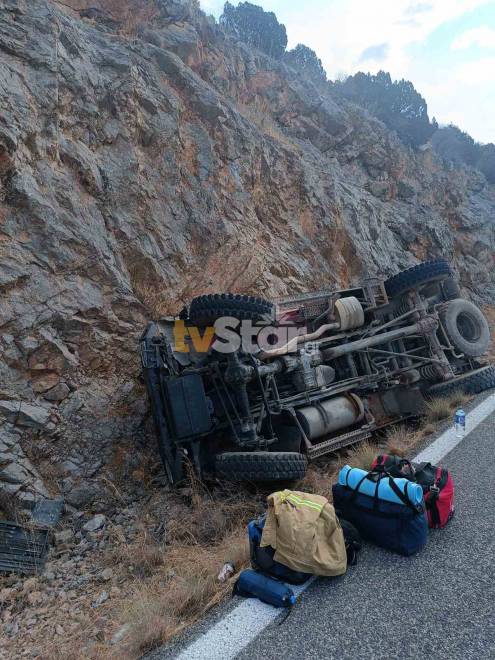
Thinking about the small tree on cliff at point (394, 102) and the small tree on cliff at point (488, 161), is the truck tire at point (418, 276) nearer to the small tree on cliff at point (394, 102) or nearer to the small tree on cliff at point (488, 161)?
the small tree on cliff at point (394, 102)

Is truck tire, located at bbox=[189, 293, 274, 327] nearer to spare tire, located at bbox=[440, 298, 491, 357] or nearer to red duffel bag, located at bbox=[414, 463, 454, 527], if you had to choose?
red duffel bag, located at bbox=[414, 463, 454, 527]

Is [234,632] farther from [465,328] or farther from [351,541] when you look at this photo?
[465,328]

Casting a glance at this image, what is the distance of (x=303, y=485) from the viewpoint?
15.5ft

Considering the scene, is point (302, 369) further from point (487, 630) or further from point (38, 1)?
point (38, 1)

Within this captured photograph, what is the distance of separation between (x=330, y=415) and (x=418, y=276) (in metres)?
3.04

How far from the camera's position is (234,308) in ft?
16.5

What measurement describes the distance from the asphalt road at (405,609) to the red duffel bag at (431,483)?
0.12 m

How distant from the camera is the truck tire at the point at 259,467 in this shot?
4312mm

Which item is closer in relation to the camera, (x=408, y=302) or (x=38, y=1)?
(x=38, y=1)

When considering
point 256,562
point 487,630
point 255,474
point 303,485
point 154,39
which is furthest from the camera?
point 154,39

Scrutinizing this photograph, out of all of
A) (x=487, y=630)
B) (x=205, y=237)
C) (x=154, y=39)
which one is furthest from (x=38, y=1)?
(x=487, y=630)

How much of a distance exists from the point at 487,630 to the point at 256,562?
1.35 metres

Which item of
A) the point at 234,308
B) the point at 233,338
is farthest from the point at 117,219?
the point at 233,338

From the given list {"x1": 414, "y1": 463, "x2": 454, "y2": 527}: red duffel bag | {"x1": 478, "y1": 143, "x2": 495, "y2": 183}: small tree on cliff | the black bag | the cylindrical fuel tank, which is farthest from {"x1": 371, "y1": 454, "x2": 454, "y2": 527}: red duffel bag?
{"x1": 478, "y1": 143, "x2": 495, "y2": 183}: small tree on cliff
